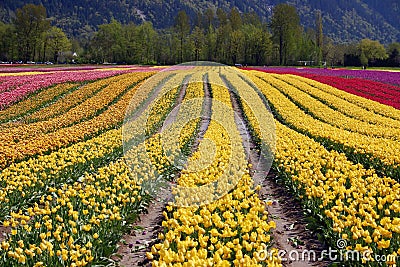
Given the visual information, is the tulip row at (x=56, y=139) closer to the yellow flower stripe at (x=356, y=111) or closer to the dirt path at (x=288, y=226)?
the dirt path at (x=288, y=226)

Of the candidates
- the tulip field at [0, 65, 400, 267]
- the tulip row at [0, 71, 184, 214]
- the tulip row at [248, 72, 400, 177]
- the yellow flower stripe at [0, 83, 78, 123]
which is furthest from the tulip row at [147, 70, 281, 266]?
the yellow flower stripe at [0, 83, 78, 123]

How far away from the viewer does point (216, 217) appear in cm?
528

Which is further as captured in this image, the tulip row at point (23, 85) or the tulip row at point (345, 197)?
the tulip row at point (23, 85)

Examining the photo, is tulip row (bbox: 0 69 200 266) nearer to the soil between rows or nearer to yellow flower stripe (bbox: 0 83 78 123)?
the soil between rows

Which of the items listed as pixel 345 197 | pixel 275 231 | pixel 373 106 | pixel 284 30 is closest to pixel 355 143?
pixel 345 197

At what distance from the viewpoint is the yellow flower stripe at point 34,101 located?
63.7 feet

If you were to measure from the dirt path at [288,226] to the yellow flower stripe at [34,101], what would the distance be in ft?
39.8

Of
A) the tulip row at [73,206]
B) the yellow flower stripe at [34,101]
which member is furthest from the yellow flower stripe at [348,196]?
the yellow flower stripe at [34,101]

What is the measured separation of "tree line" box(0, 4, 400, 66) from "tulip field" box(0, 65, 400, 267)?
54.8 metres

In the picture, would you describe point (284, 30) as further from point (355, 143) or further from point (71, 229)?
point (71, 229)

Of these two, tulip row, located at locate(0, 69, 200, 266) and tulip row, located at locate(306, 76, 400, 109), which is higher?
tulip row, located at locate(306, 76, 400, 109)

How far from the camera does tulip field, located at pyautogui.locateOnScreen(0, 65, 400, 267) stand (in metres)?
5.02

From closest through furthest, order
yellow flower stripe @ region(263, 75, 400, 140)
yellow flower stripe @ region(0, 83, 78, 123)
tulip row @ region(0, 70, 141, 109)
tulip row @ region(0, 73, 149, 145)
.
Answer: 1. yellow flower stripe @ region(263, 75, 400, 140)
2. tulip row @ region(0, 73, 149, 145)
3. yellow flower stripe @ region(0, 83, 78, 123)
4. tulip row @ region(0, 70, 141, 109)

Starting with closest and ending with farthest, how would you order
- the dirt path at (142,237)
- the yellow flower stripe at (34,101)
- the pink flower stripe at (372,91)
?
the dirt path at (142,237)
the yellow flower stripe at (34,101)
the pink flower stripe at (372,91)
